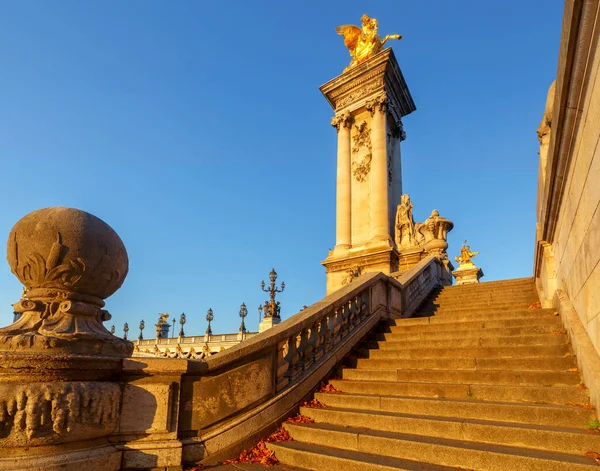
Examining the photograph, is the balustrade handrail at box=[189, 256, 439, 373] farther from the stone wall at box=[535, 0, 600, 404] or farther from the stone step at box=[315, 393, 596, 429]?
the stone wall at box=[535, 0, 600, 404]

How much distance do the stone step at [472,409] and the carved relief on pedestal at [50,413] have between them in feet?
10.3

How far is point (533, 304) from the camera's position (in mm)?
8922

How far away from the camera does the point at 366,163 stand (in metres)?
20.6

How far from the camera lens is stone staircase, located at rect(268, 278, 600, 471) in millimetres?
3545

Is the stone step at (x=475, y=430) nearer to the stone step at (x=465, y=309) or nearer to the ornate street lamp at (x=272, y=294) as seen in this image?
the stone step at (x=465, y=309)

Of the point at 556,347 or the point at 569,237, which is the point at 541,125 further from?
the point at 556,347

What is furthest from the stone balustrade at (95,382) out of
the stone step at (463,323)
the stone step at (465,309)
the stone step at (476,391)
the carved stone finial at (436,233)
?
the carved stone finial at (436,233)

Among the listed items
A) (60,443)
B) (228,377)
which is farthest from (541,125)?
(60,443)

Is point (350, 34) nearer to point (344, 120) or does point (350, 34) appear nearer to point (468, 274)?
point (344, 120)

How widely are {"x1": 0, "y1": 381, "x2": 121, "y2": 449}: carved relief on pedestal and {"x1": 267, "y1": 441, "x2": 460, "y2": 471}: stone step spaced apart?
194 centimetres

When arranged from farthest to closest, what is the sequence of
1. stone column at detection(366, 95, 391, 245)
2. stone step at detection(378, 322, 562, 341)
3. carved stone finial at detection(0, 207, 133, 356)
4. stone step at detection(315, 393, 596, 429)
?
stone column at detection(366, 95, 391, 245) < stone step at detection(378, 322, 562, 341) < stone step at detection(315, 393, 596, 429) < carved stone finial at detection(0, 207, 133, 356)

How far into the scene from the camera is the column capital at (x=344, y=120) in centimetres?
2166

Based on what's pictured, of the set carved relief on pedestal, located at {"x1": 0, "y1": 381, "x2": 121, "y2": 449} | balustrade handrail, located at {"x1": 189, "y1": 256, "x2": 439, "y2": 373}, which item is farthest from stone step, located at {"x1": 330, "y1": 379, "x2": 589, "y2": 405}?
carved relief on pedestal, located at {"x1": 0, "y1": 381, "x2": 121, "y2": 449}

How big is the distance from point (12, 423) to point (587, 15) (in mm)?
5875
